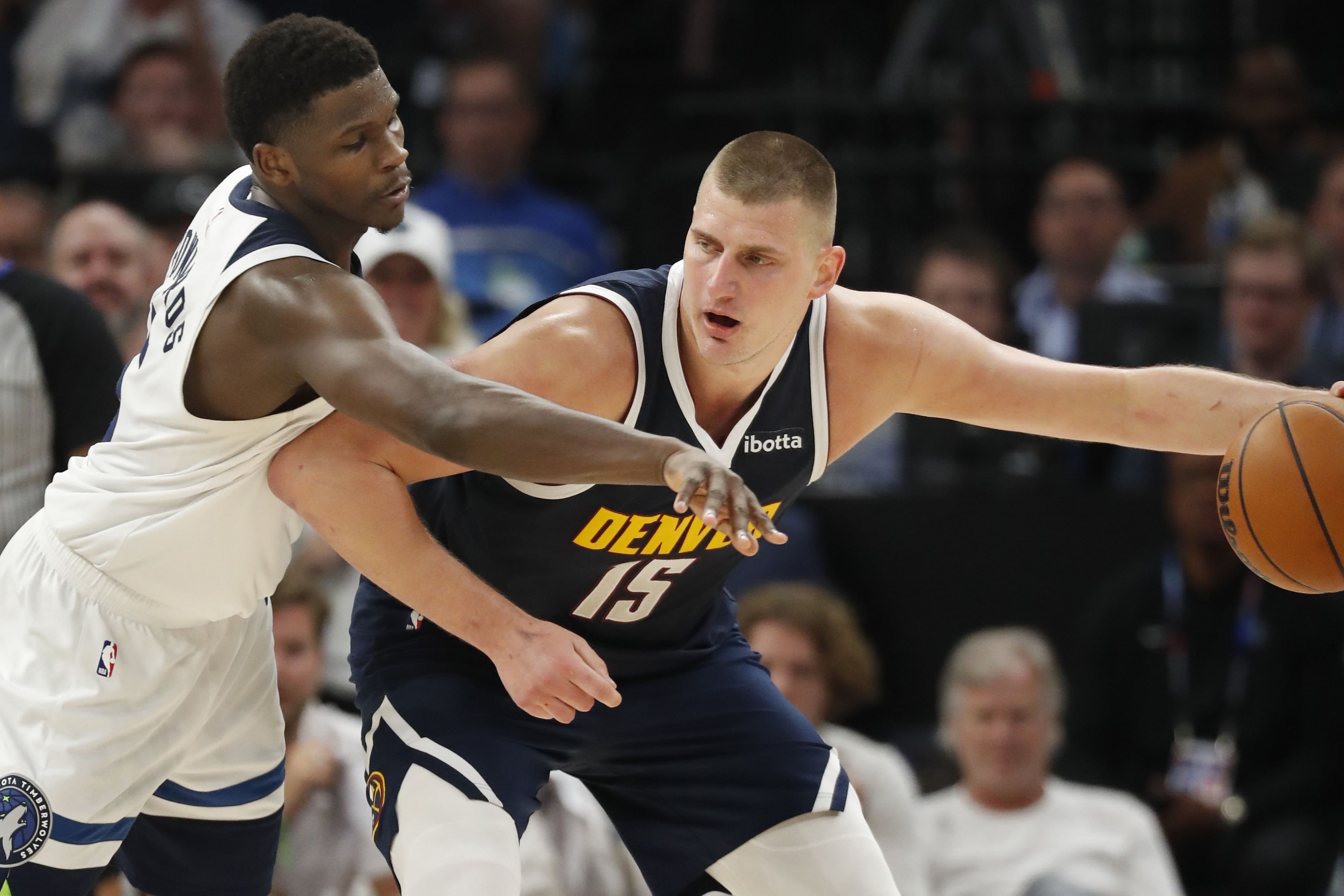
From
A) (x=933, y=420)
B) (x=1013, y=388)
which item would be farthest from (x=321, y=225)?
(x=933, y=420)

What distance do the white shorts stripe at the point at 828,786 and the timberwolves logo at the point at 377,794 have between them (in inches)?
35.9

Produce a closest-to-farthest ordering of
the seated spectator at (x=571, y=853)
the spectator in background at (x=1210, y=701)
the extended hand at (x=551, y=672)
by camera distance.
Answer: the extended hand at (x=551, y=672) < the seated spectator at (x=571, y=853) < the spectator in background at (x=1210, y=701)

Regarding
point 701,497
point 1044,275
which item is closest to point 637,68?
point 1044,275

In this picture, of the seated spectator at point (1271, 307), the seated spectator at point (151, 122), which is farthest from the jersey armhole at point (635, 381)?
the seated spectator at point (151, 122)

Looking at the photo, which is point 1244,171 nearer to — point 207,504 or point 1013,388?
point 1013,388

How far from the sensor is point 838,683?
637 centimetres

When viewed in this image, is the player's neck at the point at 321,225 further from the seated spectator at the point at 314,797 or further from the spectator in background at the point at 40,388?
the seated spectator at the point at 314,797

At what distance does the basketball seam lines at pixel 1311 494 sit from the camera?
374 centimetres

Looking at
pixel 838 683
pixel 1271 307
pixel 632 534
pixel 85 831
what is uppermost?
pixel 1271 307

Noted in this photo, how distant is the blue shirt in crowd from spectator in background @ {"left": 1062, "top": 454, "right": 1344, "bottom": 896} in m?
2.88

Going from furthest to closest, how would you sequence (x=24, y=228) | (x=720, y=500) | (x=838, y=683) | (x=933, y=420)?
(x=24, y=228), (x=933, y=420), (x=838, y=683), (x=720, y=500)

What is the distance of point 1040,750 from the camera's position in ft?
20.3

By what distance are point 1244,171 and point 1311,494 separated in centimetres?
533

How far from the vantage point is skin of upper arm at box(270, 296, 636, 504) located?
3.54m
